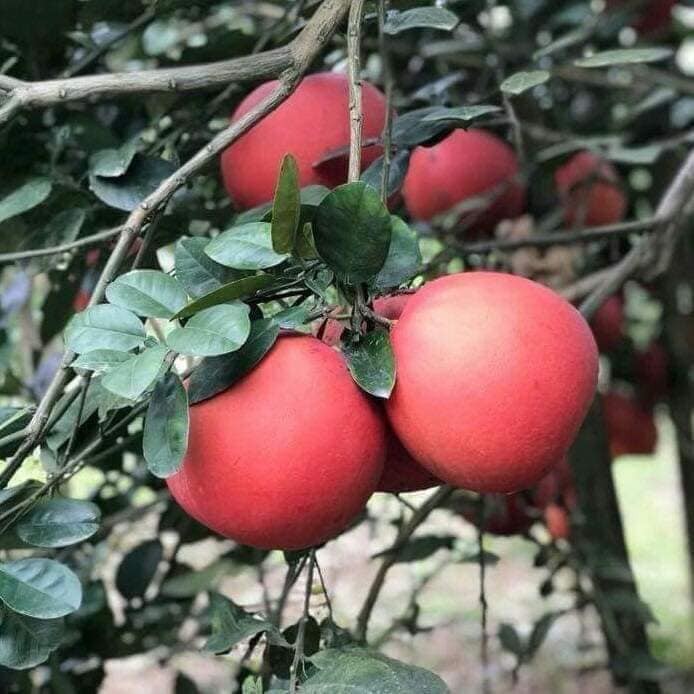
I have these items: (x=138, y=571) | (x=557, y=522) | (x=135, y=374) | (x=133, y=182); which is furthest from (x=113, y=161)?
(x=557, y=522)

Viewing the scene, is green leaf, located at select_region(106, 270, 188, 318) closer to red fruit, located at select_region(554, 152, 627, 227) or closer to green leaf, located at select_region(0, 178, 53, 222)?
green leaf, located at select_region(0, 178, 53, 222)

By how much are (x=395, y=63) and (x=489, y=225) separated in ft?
0.74

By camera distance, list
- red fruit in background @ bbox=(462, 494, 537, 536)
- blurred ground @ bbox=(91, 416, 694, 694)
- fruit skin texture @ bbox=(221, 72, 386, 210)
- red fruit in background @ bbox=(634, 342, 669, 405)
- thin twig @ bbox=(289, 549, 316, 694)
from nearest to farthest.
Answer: thin twig @ bbox=(289, 549, 316, 694) < fruit skin texture @ bbox=(221, 72, 386, 210) < red fruit in background @ bbox=(462, 494, 537, 536) < red fruit in background @ bbox=(634, 342, 669, 405) < blurred ground @ bbox=(91, 416, 694, 694)

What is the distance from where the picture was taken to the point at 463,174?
1016mm

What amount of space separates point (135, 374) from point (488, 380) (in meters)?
0.15

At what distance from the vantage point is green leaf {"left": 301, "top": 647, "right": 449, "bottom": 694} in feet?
1.62

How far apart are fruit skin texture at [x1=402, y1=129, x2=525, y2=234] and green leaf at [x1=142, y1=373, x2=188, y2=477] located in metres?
0.59

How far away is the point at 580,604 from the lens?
1.11 metres

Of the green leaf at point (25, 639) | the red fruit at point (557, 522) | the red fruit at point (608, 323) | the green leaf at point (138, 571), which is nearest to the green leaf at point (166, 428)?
the green leaf at point (25, 639)

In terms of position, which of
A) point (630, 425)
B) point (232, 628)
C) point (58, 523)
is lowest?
point (630, 425)

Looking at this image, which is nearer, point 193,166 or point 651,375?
point 193,166

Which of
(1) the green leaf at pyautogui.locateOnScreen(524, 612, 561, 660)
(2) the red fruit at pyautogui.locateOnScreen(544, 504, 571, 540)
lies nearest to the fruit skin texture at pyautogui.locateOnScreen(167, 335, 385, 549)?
(1) the green leaf at pyautogui.locateOnScreen(524, 612, 561, 660)

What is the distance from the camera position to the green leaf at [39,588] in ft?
1.52

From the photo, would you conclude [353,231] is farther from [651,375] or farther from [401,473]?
[651,375]
